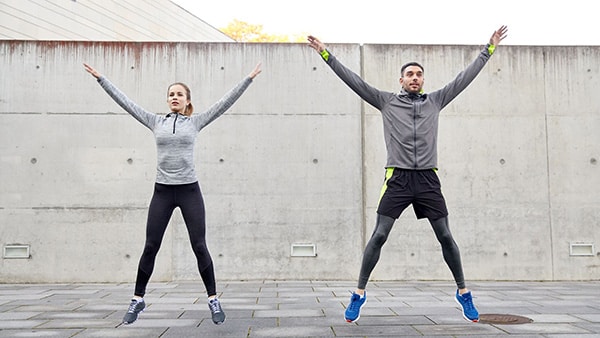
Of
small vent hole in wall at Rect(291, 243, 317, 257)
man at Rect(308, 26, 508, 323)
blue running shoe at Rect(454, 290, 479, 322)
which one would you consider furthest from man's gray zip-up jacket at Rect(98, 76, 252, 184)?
small vent hole in wall at Rect(291, 243, 317, 257)

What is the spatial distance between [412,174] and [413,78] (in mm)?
778

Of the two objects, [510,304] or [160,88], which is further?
[160,88]

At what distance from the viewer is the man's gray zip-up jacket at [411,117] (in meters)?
4.14

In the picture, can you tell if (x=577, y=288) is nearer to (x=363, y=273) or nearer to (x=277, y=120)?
(x=363, y=273)

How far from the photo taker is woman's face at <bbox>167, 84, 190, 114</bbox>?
443cm

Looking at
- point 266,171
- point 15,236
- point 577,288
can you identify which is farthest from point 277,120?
point 577,288

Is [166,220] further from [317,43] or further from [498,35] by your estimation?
[498,35]

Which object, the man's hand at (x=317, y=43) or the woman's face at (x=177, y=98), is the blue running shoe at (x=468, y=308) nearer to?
the man's hand at (x=317, y=43)

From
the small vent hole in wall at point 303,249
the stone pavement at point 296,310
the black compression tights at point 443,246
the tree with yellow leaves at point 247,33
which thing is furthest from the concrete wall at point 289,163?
the tree with yellow leaves at point 247,33

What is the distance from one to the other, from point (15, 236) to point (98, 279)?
130cm

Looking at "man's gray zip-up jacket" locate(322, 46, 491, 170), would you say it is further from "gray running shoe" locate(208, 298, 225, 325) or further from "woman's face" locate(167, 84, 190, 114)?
"gray running shoe" locate(208, 298, 225, 325)

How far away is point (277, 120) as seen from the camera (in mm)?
7859

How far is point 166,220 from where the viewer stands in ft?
14.0

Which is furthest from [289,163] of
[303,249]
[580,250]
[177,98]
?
[580,250]
